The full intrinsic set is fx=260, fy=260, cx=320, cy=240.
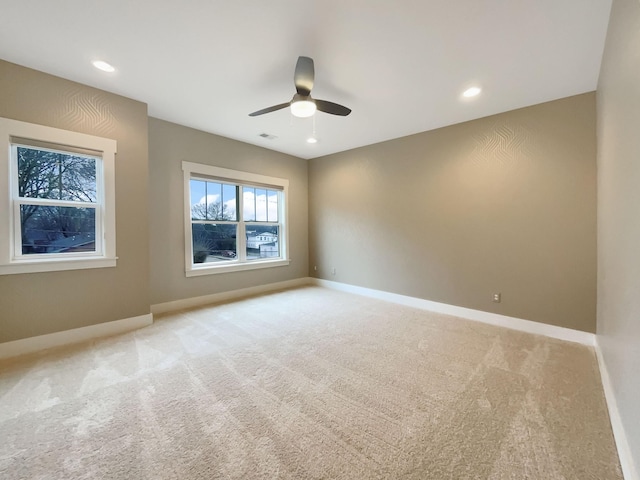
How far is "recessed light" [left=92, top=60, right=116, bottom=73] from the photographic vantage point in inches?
96.3

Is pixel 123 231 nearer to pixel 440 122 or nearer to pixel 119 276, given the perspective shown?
pixel 119 276

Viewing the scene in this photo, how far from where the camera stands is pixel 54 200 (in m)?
2.75

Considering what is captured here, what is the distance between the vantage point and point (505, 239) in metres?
3.38

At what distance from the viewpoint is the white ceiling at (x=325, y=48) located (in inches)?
72.7

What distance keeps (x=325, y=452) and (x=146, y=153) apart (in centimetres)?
366

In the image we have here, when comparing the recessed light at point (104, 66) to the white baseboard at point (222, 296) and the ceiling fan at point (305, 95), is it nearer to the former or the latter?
the ceiling fan at point (305, 95)

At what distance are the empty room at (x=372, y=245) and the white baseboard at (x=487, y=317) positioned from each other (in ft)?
0.10

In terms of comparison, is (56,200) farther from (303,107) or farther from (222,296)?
A: (303,107)

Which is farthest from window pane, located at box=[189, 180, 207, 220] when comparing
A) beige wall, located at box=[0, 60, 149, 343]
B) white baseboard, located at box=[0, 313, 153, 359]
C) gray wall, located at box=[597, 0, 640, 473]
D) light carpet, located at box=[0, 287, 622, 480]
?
gray wall, located at box=[597, 0, 640, 473]

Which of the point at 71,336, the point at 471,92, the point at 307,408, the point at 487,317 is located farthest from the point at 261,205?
the point at 487,317

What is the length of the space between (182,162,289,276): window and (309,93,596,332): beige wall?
1397 mm

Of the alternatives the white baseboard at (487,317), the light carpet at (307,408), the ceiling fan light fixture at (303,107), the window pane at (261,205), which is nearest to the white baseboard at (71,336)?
the light carpet at (307,408)

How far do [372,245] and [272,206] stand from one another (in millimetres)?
2164

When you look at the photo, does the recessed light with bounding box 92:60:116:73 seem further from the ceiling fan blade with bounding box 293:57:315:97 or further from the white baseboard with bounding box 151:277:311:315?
the white baseboard with bounding box 151:277:311:315
